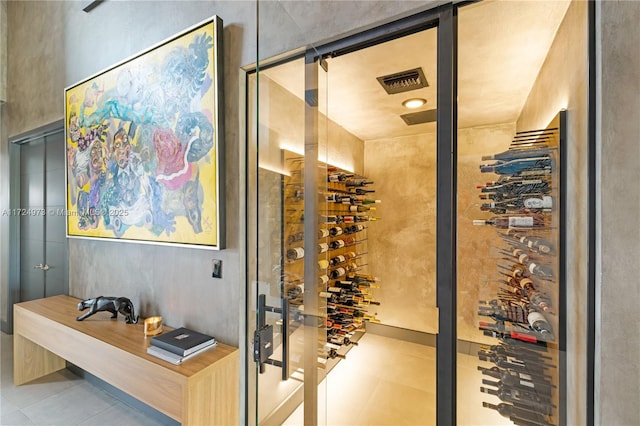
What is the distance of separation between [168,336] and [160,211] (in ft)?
2.72

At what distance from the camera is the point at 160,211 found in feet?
6.29

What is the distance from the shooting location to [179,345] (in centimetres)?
155

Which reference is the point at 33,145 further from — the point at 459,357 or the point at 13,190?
the point at 459,357

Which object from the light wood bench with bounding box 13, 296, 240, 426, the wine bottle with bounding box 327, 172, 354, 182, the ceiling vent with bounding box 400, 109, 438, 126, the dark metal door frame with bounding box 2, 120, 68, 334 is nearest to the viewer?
the light wood bench with bounding box 13, 296, 240, 426

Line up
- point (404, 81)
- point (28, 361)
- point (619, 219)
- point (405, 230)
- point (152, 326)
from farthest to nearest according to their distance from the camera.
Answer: point (405, 230) → point (28, 361) → point (152, 326) → point (404, 81) → point (619, 219)

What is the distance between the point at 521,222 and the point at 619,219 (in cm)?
26

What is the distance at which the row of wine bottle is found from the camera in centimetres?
99

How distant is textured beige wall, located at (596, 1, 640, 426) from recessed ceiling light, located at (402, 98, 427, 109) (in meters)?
0.96

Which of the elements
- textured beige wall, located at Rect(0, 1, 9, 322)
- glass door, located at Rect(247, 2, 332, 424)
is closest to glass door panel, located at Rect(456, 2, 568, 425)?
glass door, located at Rect(247, 2, 332, 424)

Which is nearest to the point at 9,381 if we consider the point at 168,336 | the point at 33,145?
the point at 168,336

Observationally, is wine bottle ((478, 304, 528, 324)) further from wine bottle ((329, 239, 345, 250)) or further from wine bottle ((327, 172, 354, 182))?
wine bottle ((327, 172, 354, 182))

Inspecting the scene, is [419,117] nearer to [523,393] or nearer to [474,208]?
[474,208]

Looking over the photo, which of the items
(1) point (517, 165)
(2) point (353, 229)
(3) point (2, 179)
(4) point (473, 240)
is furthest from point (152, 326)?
(3) point (2, 179)

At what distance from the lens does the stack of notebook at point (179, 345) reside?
1508 mm
